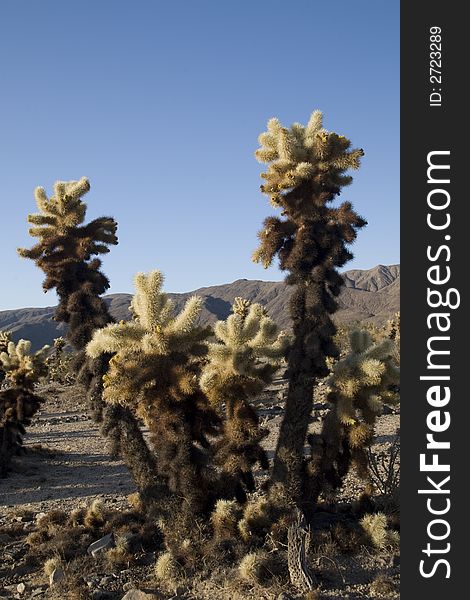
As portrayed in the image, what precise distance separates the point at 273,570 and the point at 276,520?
0.95 meters

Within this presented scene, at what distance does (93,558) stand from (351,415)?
4.89m

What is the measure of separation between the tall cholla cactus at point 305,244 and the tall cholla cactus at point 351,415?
1.24 ft

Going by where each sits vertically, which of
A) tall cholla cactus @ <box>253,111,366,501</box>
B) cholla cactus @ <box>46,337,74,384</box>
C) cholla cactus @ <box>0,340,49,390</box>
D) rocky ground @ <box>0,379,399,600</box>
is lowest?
rocky ground @ <box>0,379,399,600</box>

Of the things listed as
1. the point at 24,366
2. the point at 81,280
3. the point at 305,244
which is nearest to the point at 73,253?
the point at 81,280

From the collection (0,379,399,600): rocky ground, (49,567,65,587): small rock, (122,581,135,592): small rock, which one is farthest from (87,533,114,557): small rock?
(122,581,135,592): small rock

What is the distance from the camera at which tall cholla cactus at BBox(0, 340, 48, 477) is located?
56.0 ft

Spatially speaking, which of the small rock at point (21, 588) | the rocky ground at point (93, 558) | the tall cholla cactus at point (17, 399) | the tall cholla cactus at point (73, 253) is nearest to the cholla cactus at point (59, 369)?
the rocky ground at point (93, 558)

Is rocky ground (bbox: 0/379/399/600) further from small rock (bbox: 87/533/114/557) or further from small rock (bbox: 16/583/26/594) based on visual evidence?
small rock (bbox: 87/533/114/557)

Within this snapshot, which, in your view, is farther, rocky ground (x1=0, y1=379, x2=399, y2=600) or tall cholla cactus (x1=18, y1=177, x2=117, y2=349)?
tall cholla cactus (x1=18, y1=177, x2=117, y2=349)

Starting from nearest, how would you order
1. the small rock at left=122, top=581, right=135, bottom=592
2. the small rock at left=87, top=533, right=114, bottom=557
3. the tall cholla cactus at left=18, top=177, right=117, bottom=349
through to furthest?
the small rock at left=122, top=581, right=135, bottom=592, the small rock at left=87, top=533, right=114, bottom=557, the tall cholla cactus at left=18, top=177, right=117, bottom=349

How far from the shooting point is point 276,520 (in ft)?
28.7

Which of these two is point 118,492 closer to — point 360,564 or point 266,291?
Result: point 360,564

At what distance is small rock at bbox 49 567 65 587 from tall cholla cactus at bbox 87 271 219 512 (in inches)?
82.6

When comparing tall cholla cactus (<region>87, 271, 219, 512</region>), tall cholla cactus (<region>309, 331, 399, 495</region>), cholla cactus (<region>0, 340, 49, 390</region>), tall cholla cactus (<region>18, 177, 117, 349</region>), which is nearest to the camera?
tall cholla cactus (<region>87, 271, 219, 512</region>)
